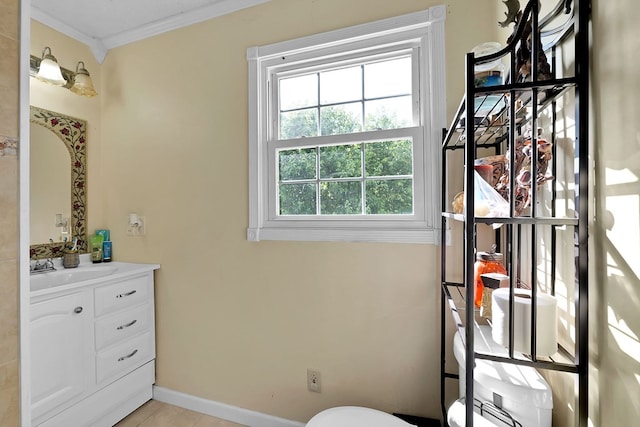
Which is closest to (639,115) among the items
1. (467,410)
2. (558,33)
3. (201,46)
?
(558,33)

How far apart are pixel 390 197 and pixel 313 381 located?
1088mm

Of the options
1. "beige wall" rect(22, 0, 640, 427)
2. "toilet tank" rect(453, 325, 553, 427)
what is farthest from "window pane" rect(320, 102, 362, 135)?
"toilet tank" rect(453, 325, 553, 427)

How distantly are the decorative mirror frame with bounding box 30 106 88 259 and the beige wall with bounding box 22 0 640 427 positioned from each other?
67 mm

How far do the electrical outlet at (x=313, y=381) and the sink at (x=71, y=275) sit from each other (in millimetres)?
1323

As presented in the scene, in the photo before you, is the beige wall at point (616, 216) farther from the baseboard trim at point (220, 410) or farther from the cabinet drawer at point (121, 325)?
the cabinet drawer at point (121, 325)

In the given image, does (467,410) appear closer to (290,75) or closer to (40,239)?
(290,75)

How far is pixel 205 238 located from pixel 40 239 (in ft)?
3.33

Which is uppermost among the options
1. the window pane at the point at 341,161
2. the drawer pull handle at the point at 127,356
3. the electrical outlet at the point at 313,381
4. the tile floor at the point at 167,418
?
the window pane at the point at 341,161

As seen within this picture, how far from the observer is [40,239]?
1852mm

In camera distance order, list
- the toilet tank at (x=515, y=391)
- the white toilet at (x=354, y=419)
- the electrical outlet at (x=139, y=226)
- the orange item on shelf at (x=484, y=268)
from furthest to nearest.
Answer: the electrical outlet at (x=139, y=226) → the white toilet at (x=354, y=419) → the orange item on shelf at (x=484, y=268) → the toilet tank at (x=515, y=391)

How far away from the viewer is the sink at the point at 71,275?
1.64 metres

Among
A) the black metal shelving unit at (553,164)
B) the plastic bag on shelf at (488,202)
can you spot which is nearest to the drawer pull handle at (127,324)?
the black metal shelving unit at (553,164)

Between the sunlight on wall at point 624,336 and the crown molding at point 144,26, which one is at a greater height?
the crown molding at point 144,26

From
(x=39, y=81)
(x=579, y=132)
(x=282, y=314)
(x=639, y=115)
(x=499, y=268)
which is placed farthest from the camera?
(x=39, y=81)
